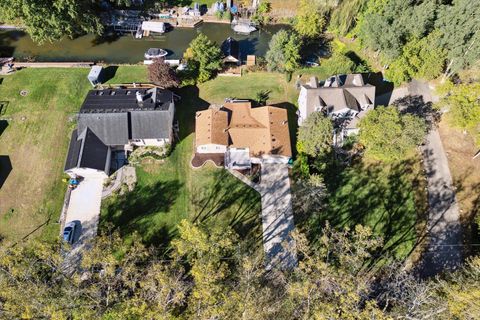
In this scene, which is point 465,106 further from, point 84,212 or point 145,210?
point 84,212

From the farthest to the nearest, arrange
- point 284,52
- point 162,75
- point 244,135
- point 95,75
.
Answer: point 95,75 < point 284,52 < point 162,75 < point 244,135

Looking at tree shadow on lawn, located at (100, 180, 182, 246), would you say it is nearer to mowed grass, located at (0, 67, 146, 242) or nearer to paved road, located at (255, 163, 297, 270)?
mowed grass, located at (0, 67, 146, 242)

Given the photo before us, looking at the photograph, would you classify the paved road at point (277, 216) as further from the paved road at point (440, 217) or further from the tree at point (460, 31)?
the tree at point (460, 31)

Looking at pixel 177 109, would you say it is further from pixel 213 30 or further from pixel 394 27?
pixel 394 27

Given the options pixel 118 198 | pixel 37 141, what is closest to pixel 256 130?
pixel 118 198

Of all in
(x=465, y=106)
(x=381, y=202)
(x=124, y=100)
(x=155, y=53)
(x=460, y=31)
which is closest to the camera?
(x=465, y=106)

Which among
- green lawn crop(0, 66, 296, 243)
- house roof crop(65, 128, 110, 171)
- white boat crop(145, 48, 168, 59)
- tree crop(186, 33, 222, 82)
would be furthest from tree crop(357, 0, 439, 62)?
house roof crop(65, 128, 110, 171)

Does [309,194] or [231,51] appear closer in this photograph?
[309,194]
